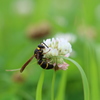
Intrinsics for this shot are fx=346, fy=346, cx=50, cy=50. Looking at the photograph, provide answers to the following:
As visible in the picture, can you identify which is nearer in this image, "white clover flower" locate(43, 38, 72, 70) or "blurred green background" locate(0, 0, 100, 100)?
"white clover flower" locate(43, 38, 72, 70)

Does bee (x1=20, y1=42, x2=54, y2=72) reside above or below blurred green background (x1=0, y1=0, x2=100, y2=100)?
above

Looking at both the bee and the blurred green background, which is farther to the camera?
the blurred green background

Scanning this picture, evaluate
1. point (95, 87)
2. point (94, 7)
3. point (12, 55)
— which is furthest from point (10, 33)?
point (95, 87)

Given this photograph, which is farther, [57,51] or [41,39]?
[41,39]

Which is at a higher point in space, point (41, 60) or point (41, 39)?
point (41, 60)

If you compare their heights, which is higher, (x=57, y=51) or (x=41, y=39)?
(x=57, y=51)

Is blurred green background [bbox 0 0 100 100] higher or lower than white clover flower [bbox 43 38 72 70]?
lower

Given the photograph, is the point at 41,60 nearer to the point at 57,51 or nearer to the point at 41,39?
the point at 57,51

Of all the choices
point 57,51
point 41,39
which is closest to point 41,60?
point 57,51

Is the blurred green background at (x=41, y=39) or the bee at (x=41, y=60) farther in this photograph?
the blurred green background at (x=41, y=39)
